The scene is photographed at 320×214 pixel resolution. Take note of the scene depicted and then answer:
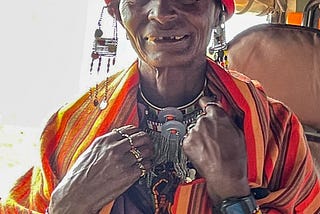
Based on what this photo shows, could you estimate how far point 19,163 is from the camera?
5.53 feet

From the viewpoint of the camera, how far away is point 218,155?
3.05 feet

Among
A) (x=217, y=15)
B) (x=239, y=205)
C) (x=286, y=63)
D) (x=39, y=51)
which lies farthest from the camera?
(x=39, y=51)

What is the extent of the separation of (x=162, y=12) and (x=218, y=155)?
0.75 feet

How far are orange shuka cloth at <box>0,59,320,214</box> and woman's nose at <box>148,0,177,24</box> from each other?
0.45 ft

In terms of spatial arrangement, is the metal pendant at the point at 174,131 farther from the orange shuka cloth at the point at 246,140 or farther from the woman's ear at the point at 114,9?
the woman's ear at the point at 114,9

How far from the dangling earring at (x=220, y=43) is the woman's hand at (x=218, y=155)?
0.17 m

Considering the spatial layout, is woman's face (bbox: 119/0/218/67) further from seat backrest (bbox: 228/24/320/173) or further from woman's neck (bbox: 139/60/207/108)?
seat backrest (bbox: 228/24/320/173)

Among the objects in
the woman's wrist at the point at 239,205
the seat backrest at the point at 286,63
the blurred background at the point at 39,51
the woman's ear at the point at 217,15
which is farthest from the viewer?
the blurred background at the point at 39,51

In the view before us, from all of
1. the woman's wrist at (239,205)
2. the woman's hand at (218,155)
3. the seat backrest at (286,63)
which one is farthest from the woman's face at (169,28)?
the seat backrest at (286,63)

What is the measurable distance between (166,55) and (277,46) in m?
0.62

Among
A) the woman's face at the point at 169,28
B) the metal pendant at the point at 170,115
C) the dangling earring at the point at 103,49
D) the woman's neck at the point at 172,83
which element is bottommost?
the metal pendant at the point at 170,115

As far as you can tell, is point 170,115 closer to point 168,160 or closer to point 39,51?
point 168,160

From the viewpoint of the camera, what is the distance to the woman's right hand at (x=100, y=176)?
0.92 metres

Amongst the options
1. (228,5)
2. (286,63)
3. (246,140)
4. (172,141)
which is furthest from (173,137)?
(286,63)
